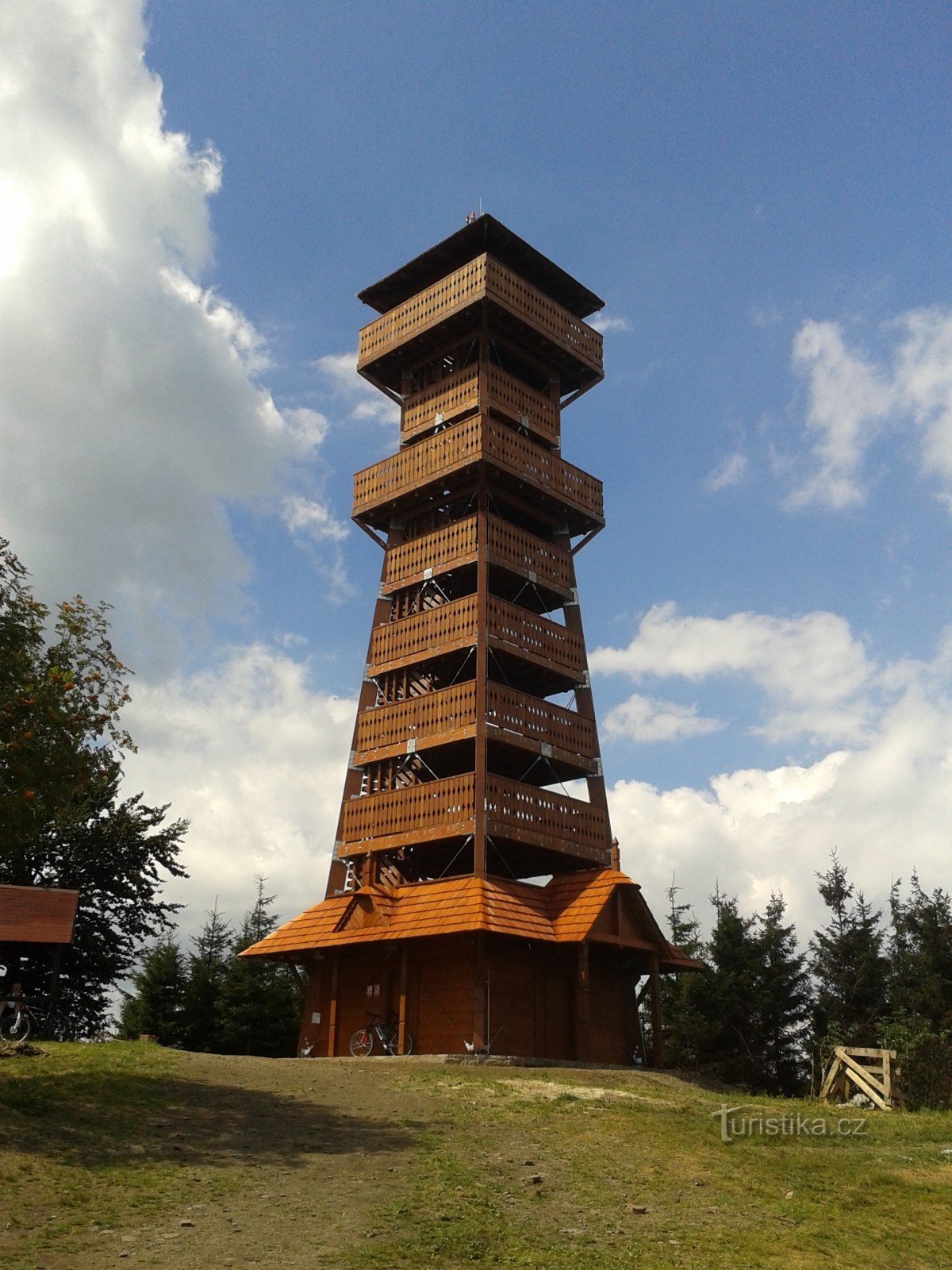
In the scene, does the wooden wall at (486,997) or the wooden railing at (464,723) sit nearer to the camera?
the wooden wall at (486,997)

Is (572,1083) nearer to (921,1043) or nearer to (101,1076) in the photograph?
(101,1076)

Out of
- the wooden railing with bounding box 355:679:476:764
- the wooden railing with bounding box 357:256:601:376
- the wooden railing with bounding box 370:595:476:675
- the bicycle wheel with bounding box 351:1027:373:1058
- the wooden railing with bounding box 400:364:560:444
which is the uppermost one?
the wooden railing with bounding box 357:256:601:376

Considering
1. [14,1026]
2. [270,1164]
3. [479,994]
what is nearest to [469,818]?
[479,994]

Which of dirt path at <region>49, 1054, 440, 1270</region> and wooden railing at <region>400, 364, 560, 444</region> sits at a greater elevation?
wooden railing at <region>400, 364, 560, 444</region>

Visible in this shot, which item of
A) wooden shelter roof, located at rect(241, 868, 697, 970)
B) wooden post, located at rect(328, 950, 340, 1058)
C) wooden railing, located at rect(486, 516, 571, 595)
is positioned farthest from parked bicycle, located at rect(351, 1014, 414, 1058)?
wooden railing, located at rect(486, 516, 571, 595)

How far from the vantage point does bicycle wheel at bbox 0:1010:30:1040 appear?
2212 centimetres

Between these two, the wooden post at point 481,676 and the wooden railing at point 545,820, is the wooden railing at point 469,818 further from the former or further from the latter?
the wooden post at point 481,676

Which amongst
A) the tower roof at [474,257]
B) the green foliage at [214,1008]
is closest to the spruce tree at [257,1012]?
the green foliage at [214,1008]

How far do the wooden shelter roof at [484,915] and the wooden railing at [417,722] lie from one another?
168 inches

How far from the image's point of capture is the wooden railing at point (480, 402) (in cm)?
3538

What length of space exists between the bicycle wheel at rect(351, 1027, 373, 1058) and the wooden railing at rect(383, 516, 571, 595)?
1366 cm

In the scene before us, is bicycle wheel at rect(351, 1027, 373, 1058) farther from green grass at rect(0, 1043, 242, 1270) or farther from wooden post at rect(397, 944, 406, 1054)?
green grass at rect(0, 1043, 242, 1270)

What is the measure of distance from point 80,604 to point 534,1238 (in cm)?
1172

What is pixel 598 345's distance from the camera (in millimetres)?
39875
